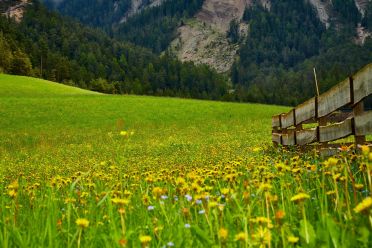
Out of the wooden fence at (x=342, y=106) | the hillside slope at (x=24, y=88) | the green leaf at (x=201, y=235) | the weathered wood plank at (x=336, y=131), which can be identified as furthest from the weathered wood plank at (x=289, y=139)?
the hillside slope at (x=24, y=88)

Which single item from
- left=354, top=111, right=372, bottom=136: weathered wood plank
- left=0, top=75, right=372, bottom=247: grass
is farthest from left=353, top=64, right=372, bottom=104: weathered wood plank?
left=0, top=75, right=372, bottom=247: grass

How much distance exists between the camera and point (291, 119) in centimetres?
1298

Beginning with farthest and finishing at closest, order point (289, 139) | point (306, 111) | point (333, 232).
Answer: point (289, 139)
point (306, 111)
point (333, 232)

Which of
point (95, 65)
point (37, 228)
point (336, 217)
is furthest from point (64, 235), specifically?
point (95, 65)

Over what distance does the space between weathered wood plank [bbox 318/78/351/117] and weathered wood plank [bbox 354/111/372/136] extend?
472 millimetres

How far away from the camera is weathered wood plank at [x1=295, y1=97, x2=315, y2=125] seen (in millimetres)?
10155

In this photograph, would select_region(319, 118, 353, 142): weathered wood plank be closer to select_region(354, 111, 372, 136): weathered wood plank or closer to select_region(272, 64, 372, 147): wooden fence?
select_region(272, 64, 372, 147): wooden fence

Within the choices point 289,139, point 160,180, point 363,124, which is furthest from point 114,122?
point 363,124

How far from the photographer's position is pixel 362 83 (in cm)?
632

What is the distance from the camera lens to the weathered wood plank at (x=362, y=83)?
601cm

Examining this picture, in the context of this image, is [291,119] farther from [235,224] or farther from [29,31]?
[29,31]

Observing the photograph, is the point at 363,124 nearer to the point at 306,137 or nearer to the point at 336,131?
the point at 336,131

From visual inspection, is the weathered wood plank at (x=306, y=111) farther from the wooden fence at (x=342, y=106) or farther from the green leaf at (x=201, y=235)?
the green leaf at (x=201, y=235)

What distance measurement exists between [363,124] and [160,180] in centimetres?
325
